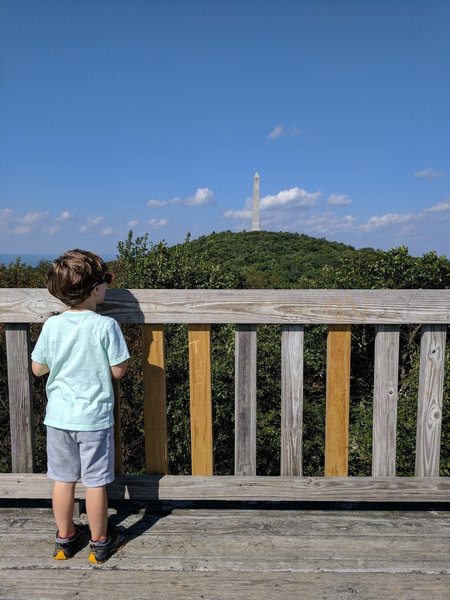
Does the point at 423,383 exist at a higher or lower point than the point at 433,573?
higher

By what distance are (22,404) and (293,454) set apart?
128 centimetres

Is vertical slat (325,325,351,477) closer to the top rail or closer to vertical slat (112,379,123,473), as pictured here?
the top rail

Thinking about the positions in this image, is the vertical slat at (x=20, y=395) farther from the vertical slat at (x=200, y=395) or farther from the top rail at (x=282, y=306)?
the vertical slat at (x=200, y=395)

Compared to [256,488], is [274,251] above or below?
above

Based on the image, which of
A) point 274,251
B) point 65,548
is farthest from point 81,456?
point 274,251

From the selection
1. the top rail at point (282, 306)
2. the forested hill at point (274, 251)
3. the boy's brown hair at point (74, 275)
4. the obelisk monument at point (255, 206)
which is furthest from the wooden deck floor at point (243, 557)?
the obelisk monument at point (255, 206)

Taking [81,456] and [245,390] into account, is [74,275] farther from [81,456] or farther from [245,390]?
[245,390]

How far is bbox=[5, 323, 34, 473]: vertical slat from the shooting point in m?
2.24

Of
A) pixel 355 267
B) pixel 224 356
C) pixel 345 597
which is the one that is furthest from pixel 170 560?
pixel 355 267

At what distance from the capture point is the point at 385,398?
221cm

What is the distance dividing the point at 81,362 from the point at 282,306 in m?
0.88

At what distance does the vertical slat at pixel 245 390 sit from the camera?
2207 millimetres

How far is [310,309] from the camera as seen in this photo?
2166 millimetres

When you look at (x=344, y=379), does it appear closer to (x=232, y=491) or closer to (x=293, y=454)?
(x=293, y=454)
